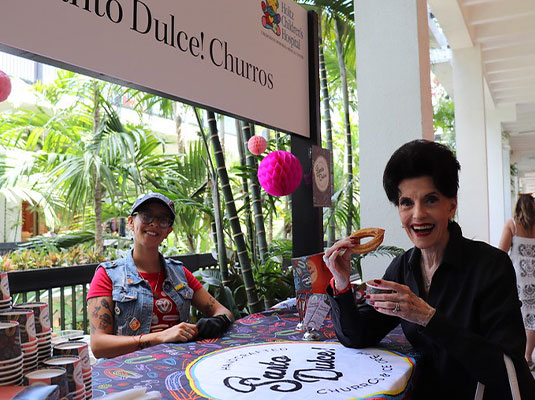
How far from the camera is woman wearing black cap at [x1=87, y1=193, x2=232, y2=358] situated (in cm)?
193

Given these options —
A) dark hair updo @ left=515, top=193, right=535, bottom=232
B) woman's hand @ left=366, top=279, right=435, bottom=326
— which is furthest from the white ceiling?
woman's hand @ left=366, top=279, right=435, bottom=326

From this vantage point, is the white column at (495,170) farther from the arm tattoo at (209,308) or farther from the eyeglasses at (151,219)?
the eyeglasses at (151,219)

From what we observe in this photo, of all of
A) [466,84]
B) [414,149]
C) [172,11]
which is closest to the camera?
[414,149]

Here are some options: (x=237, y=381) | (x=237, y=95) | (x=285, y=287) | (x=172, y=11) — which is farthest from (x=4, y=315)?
(x=285, y=287)

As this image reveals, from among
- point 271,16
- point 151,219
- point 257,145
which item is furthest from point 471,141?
point 151,219

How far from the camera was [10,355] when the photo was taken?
0.87m

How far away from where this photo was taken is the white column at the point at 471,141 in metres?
7.07

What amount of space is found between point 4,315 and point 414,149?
4.13ft

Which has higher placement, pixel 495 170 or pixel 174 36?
pixel 495 170

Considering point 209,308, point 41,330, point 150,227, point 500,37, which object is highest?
point 500,37

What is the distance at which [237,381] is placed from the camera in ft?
4.13

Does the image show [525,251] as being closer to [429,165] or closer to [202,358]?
[429,165]

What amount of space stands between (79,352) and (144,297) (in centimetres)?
112

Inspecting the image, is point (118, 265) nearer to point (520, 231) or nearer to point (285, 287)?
point (285, 287)
